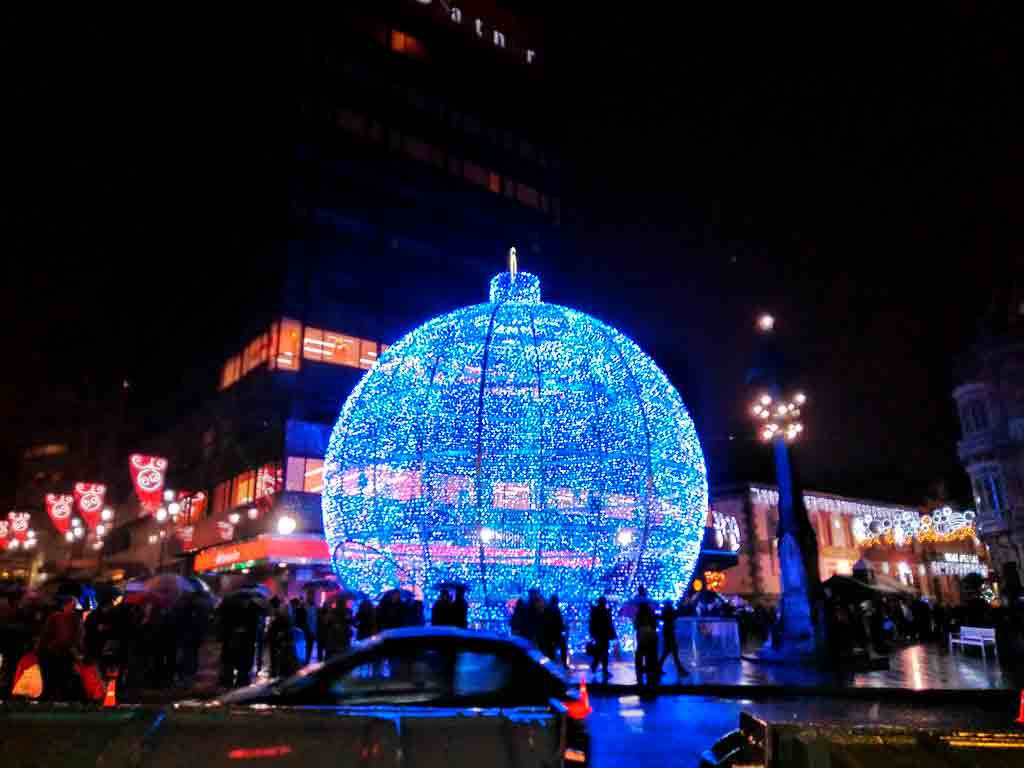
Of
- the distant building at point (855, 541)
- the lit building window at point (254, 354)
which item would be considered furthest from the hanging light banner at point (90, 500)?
the distant building at point (855, 541)

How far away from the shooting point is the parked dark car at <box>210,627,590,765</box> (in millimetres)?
5461

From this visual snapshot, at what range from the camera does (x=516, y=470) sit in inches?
563

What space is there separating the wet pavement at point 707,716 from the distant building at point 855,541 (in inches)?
919

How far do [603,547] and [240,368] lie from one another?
32614 millimetres

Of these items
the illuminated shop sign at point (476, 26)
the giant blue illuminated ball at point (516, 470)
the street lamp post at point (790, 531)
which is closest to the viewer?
the giant blue illuminated ball at point (516, 470)

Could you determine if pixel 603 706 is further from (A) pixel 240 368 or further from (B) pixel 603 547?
(A) pixel 240 368

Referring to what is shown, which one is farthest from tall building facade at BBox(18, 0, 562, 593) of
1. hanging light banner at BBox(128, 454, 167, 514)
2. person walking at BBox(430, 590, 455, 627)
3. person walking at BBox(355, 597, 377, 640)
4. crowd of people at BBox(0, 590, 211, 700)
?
person walking at BBox(430, 590, 455, 627)

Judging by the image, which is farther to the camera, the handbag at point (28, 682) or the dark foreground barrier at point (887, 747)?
the handbag at point (28, 682)

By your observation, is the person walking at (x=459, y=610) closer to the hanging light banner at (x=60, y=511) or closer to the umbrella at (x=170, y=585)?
the umbrella at (x=170, y=585)

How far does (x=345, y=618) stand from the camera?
14656mm

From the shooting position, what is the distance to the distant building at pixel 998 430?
120 feet

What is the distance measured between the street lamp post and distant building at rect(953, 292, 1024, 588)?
26717 millimetres

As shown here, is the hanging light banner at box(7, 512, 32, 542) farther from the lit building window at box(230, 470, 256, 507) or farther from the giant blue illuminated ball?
the giant blue illuminated ball

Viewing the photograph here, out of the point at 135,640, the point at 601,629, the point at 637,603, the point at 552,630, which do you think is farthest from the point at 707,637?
the point at 135,640
